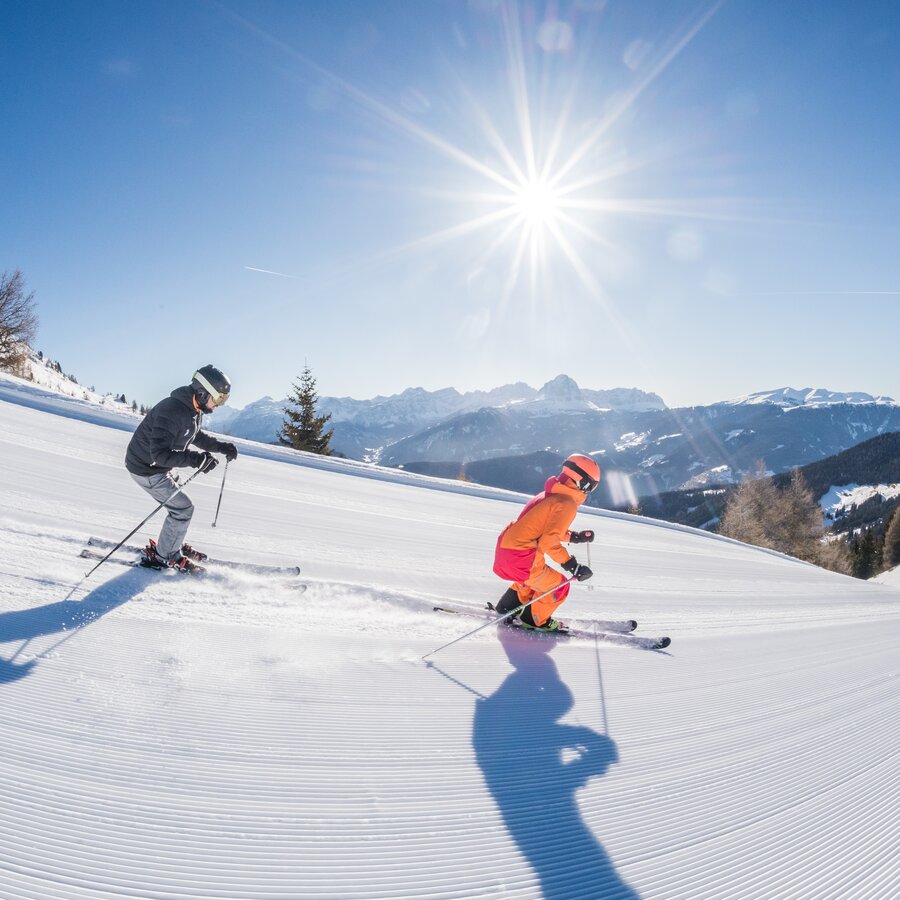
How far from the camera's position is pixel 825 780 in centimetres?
301

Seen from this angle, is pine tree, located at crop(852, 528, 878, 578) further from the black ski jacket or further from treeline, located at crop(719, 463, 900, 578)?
the black ski jacket

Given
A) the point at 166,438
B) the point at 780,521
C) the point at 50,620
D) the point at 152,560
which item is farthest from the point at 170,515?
the point at 780,521

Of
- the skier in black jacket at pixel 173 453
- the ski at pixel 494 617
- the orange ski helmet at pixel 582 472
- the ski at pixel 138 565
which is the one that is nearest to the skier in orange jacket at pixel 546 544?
the orange ski helmet at pixel 582 472

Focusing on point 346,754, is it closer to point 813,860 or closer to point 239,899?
point 239,899

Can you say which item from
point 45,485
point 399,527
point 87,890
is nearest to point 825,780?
point 87,890

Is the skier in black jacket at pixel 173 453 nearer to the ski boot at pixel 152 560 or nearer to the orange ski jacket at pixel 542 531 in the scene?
the ski boot at pixel 152 560

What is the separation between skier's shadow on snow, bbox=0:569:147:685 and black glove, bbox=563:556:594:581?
3.76m

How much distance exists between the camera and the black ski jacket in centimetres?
467

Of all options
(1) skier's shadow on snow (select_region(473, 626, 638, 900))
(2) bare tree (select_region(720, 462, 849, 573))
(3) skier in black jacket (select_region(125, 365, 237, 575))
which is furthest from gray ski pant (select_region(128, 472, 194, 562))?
(2) bare tree (select_region(720, 462, 849, 573))

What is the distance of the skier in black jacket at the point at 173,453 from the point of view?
468 cm

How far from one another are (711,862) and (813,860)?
58 centimetres

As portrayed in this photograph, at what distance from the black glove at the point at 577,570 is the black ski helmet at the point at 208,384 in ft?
12.2

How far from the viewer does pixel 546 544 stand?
4.54 metres

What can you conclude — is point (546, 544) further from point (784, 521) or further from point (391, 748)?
point (784, 521)
